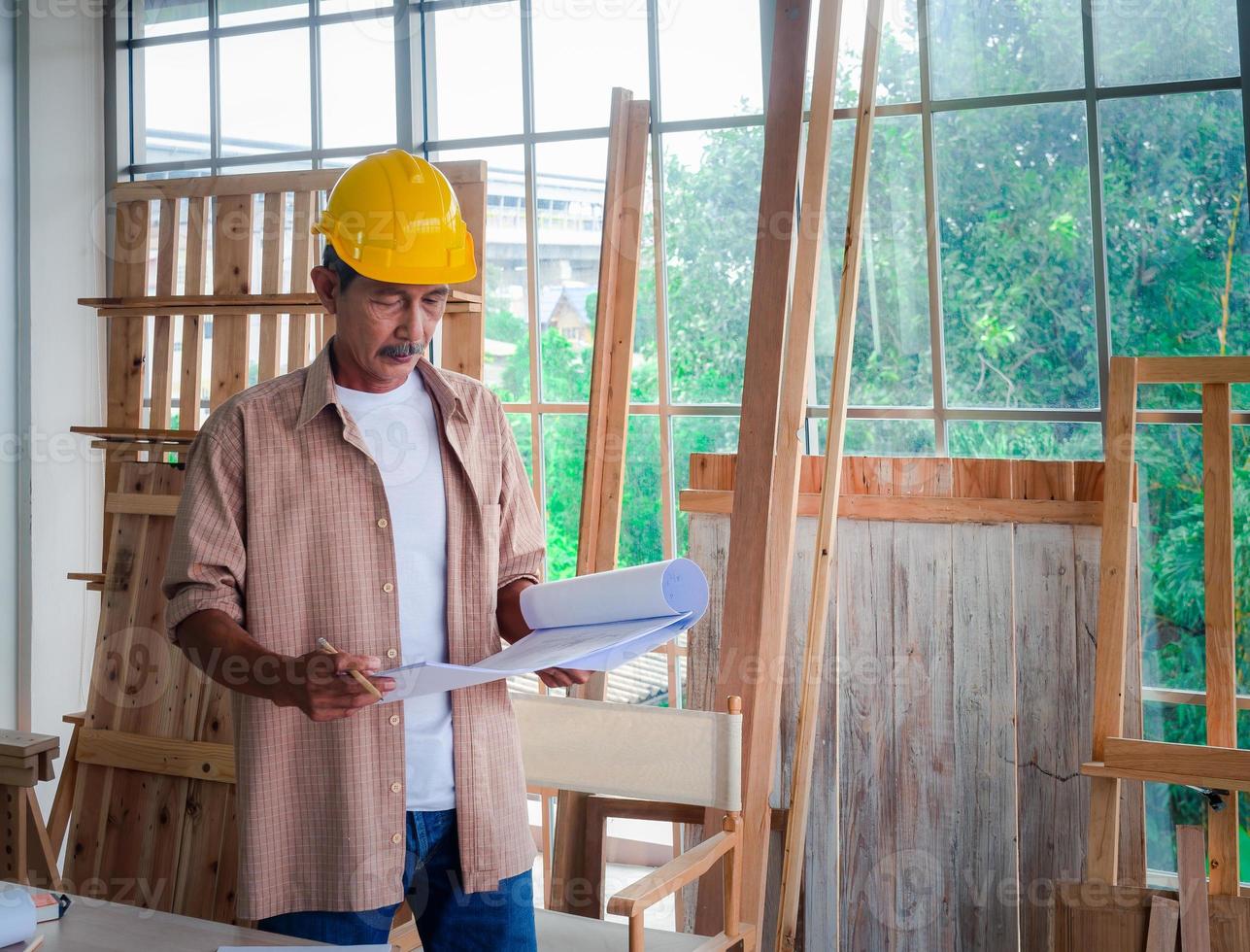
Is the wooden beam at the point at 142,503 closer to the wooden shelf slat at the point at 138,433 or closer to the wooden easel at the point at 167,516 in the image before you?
the wooden easel at the point at 167,516

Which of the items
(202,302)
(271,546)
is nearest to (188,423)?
(202,302)

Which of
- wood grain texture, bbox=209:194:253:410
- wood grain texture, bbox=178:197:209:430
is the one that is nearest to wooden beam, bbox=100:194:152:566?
wood grain texture, bbox=178:197:209:430

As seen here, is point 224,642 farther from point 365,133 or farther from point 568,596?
point 365,133

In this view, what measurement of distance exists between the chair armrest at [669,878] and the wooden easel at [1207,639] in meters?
0.77

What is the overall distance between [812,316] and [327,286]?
1.26 meters

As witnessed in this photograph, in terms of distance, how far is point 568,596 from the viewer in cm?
161

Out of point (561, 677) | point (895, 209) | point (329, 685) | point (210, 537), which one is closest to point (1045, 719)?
point (895, 209)

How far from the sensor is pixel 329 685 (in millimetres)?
1385

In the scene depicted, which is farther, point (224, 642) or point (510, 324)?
point (510, 324)

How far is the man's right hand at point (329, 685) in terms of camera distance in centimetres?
137

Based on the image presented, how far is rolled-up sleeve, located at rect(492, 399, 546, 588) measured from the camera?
179 cm

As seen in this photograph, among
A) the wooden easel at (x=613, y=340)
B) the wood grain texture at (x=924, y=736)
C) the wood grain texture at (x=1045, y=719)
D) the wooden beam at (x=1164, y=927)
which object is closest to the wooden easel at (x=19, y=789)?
the wooden easel at (x=613, y=340)

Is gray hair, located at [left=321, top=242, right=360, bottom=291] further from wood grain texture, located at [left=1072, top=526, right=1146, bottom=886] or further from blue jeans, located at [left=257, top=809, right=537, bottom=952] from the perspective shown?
wood grain texture, located at [left=1072, top=526, right=1146, bottom=886]

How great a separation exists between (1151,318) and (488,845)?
1995 millimetres
